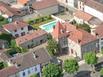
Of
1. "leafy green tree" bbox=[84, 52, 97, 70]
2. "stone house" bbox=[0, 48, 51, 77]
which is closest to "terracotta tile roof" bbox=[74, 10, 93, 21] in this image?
"leafy green tree" bbox=[84, 52, 97, 70]

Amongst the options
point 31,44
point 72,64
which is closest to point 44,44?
point 31,44

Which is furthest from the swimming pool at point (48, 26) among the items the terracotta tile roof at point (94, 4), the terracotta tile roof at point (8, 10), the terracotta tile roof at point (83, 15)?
the terracotta tile roof at point (94, 4)

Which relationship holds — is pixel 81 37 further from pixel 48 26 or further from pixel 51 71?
pixel 48 26

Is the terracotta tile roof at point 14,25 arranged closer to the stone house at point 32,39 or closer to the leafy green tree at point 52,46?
the stone house at point 32,39

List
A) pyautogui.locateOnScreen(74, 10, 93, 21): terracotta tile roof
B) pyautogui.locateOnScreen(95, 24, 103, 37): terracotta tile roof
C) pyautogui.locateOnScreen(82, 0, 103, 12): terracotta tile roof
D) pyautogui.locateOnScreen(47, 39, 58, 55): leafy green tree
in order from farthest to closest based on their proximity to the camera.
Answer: pyautogui.locateOnScreen(82, 0, 103, 12): terracotta tile roof
pyautogui.locateOnScreen(74, 10, 93, 21): terracotta tile roof
pyautogui.locateOnScreen(95, 24, 103, 37): terracotta tile roof
pyautogui.locateOnScreen(47, 39, 58, 55): leafy green tree

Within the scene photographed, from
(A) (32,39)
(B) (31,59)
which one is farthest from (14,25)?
(B) (31,59)

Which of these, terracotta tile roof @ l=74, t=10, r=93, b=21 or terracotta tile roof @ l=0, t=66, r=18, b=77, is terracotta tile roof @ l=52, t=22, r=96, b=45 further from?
terracotta tile roof @ l=0, t=66, r=18, b=77
